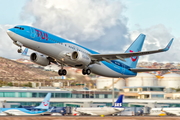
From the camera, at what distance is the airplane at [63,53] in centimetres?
4097

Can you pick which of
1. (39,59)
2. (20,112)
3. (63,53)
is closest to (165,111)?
(20,112)

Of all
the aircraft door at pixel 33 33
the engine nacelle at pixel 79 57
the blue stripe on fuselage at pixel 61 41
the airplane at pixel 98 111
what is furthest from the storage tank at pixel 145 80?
the aircraft door at pixel 33 33

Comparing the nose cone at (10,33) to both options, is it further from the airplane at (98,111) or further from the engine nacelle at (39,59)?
the airplane at (98,111)

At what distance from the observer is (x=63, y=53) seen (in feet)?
143

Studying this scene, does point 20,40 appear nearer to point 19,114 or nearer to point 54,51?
point 54,51

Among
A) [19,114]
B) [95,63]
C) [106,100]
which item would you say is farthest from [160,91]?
[95,63]

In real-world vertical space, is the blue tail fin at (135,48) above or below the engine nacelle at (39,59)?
above

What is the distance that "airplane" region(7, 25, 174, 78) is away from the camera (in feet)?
134

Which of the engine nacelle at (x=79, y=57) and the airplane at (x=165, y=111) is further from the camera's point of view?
the airplane at (x=165, y=111)

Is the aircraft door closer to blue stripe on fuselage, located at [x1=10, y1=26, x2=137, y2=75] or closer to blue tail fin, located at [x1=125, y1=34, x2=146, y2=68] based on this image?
blue stripe on fuselage, located at [x1=10, y1=26, x2=137, y2=75]

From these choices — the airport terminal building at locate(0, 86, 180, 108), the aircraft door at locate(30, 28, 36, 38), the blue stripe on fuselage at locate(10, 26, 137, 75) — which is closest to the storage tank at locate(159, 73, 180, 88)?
the airport terminal building at locate(0, 86, 180, 108)

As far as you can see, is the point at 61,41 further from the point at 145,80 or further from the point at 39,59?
the point at 145,80

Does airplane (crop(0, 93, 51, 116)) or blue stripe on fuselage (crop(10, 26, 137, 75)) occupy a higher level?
blue stripe on fuselage (crop(10, 26, 137, 75))

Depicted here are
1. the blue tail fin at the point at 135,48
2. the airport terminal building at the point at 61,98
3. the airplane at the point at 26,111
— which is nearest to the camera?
the blue tail fin at the point at 135,48
